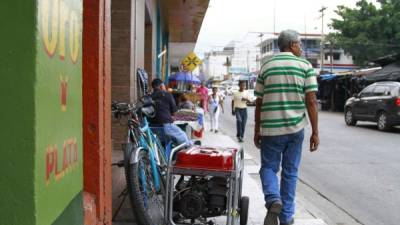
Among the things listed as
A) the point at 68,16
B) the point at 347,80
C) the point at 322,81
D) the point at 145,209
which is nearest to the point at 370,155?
the point at 145,209

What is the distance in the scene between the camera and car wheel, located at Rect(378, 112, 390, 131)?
61.2ft

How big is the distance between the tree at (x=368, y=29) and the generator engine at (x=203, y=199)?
1613 inches

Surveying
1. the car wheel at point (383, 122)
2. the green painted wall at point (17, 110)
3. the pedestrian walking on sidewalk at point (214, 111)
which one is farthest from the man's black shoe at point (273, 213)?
the car wheel at point (383, 122)

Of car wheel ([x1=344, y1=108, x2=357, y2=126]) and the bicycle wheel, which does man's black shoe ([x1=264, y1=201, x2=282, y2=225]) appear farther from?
car wheel ([x1=344, y1=108, x2=357, y2=126])

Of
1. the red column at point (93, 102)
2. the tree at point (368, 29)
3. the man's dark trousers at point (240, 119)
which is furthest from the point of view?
the tree at point (368, 29)

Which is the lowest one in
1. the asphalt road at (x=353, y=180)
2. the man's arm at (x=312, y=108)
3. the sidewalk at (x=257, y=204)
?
the asphalt road at (x=353, y=180)

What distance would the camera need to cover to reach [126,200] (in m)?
6.23

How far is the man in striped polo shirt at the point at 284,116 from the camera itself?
5164 millimetres

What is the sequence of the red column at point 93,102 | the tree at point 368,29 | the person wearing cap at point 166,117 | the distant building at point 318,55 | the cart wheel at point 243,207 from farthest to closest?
the distant building at point 318,55 → the tree at point 368,29 → the person wearing cap at point 166,117 → the cart wheel at point 243,207 → the red column at point 93,102

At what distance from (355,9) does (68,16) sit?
1838 inches

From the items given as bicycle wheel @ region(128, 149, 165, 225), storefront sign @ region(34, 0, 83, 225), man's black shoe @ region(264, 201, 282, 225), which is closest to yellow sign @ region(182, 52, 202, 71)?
bicycle wheel @ region(128, 149, 165, 225)

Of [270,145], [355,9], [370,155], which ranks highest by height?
[355,9]

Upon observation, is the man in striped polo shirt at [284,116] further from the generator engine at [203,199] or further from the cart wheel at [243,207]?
the generator engine at [203,199]

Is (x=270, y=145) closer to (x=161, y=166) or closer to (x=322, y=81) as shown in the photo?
(x=161, y=166)
